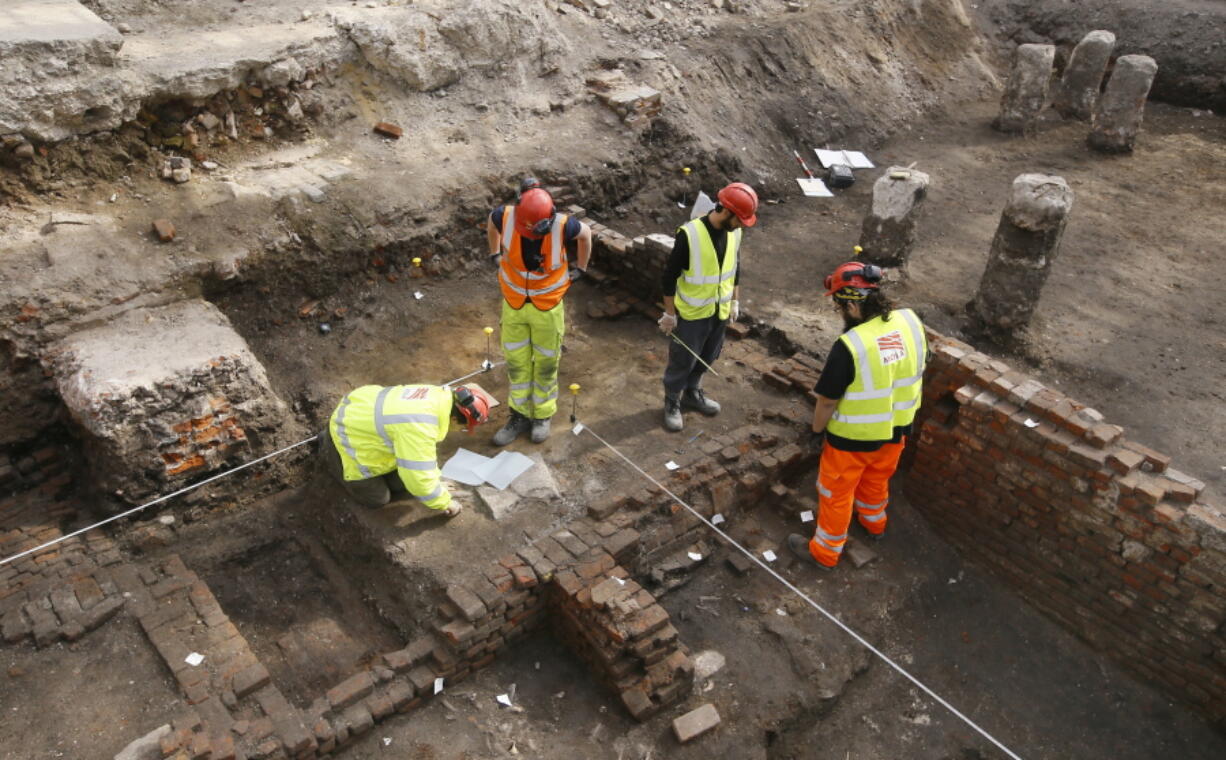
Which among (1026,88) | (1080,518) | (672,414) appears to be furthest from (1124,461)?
(1026,88)

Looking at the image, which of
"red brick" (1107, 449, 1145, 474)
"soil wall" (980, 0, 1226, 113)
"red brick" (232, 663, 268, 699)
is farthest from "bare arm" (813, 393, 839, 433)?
"soil wall" (980, 0, 1226, 113)

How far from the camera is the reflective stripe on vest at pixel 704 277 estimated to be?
5668 millimetres

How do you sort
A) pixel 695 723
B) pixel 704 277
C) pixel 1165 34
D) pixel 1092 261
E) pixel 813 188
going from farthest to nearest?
pixel 1165 34 < pixel 813 188 < pixel 1092 261 < pixel 704 277 < pixel 695 723

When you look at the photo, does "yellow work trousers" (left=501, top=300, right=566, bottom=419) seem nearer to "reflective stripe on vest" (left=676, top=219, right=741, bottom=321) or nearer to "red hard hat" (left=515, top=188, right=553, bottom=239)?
"red hard hat" (left=515, top=188, right=553, bottom=239)

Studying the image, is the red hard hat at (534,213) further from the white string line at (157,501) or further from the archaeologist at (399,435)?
the white string line at (157,501)

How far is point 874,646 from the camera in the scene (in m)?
5.43

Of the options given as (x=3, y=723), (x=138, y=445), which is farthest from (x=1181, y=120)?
(x=3, y=723)

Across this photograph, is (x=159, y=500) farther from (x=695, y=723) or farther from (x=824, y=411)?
(x=824, y=411)

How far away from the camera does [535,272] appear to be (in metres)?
5.62

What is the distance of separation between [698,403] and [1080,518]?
2665mm

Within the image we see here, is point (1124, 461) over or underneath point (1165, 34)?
underneath

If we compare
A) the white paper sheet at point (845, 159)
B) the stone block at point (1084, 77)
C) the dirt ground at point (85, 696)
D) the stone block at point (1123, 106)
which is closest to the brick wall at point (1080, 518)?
the dirt ground at point (85, 696)

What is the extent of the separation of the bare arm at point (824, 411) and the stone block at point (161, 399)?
3.70m

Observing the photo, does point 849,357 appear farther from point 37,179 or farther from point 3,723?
point 37,179
